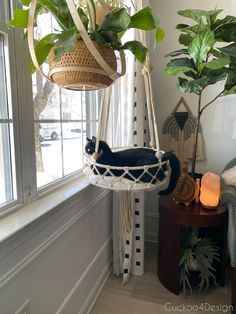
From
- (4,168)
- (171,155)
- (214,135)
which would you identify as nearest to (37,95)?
(4,168)

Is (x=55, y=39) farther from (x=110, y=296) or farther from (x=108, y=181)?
(x=110, y=296)

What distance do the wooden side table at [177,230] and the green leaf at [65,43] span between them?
1141 mm

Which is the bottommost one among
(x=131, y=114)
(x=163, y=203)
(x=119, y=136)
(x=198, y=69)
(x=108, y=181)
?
(x=163, y=203)

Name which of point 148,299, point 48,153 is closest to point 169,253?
point 148,299

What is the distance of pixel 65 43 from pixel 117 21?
0.50 ft

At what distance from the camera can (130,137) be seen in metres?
1.55

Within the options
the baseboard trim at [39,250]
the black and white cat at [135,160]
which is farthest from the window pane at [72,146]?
the black and white cat at [135,160]

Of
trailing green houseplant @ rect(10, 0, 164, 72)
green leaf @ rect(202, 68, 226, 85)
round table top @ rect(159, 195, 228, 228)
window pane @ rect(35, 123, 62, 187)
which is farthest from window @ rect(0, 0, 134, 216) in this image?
round table top @ rect(159, 195, 228, 228)

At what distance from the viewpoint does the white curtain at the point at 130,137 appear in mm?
1512

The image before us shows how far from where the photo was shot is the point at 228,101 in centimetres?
182

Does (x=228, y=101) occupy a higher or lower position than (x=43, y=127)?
higher

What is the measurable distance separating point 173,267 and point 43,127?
1.19 meters

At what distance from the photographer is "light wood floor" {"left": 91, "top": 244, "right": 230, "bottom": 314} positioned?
1403 millimetres

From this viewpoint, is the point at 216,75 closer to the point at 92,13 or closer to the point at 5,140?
the point at 92,13
